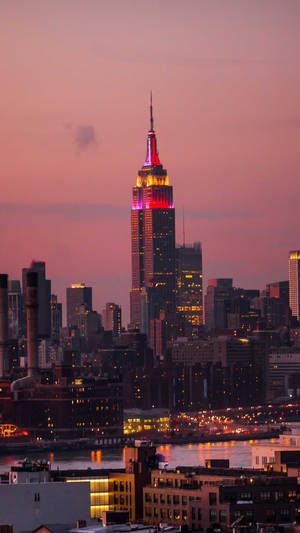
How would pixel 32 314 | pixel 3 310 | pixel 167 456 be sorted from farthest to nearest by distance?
pixel 32 314 → pixel 3 310 → pixel 167 456

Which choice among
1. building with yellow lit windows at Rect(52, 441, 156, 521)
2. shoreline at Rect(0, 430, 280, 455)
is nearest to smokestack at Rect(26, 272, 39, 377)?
shoreline at Rect(0, 430, 280, 455)

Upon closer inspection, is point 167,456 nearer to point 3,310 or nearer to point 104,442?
point 104,442

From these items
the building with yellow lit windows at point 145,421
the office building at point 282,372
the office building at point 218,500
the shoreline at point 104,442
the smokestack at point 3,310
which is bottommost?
the office building at point 218,500

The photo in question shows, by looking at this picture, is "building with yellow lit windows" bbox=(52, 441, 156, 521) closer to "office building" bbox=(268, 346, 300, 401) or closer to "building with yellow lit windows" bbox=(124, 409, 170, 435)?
"building with yellow lit windows" bbox=(124, 409, 170, 435)

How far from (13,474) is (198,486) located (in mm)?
6339

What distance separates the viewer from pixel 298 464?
5719cm

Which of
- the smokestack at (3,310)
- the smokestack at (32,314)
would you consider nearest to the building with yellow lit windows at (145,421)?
the smokestack at (32,314)

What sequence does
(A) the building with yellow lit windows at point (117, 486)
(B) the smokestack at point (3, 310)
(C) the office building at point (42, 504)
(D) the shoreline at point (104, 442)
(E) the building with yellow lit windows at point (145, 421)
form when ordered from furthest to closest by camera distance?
(E) the building with yellow lit windows at point (145, 421)
(B) the smokestack at point (3, 310)
(D) the shoreline at point (104, 442)
(A) the building with yellow lit windows at point (117, 486)
(C) the office building at point (42, 504)

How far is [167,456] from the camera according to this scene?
104 metres

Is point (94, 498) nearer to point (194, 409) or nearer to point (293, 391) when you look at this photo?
point (194, 409)

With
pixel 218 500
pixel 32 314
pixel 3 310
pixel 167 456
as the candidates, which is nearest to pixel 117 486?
pixel 218 500

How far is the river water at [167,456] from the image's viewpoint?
312 ft

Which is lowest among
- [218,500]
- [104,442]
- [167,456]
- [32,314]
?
[218,500]

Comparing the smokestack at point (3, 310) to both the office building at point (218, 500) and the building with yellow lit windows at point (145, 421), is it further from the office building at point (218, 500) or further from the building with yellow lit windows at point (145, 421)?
the office building at point (218, 500)
